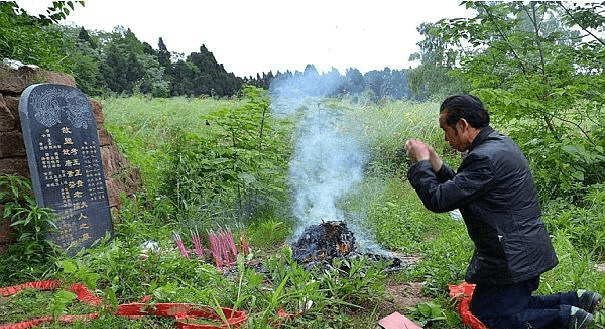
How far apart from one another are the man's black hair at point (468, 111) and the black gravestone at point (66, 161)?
152 inches

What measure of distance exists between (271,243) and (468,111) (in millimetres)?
3424

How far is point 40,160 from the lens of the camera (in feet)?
15.4

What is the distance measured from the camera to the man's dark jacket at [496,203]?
272 centimetres

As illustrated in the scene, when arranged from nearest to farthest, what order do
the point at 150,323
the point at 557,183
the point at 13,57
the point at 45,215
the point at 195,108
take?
the point at 150,323, the point at 45,215, the point at 13,57, the point at 557,183, the point at 195,108

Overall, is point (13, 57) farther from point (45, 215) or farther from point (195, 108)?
point (195, 108)

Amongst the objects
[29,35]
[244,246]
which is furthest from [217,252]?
[29,35]

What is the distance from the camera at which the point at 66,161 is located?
4941mm

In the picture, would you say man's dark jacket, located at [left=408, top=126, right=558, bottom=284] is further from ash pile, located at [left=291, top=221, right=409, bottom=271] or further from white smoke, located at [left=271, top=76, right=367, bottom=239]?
white smoke, located at [left=271, top=76, right=367, bottom=239]

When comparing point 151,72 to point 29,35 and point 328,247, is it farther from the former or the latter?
point 328,247

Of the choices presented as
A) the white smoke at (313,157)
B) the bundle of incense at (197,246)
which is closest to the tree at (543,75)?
the white smoke at (313,157)

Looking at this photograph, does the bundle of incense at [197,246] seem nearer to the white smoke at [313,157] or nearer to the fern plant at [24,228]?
the fern plant at [24,228]

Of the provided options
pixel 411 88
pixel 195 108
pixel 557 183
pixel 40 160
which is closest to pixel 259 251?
pixel 40 160

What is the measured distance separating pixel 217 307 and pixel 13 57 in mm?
4615

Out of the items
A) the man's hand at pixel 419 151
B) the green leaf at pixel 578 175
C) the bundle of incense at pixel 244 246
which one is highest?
the man's hand at pixel 419 151
